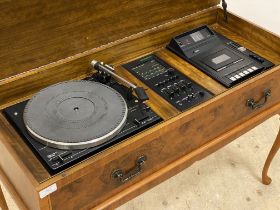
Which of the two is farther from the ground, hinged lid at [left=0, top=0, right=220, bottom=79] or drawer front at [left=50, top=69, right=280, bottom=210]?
hinged lid at [left=0, top=0, right=220, bottom=79]

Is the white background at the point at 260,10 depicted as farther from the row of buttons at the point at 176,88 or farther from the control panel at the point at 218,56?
the row of buttons at the point at 176,88

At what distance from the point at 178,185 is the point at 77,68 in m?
0.85

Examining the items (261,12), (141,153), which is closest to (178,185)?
(141,153)

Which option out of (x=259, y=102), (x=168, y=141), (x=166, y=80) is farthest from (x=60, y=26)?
(x=259, y=102)

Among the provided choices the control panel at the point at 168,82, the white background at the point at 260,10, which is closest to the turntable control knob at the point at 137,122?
the control panel at the point at 168,82

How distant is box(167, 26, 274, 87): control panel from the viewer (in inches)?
52.9

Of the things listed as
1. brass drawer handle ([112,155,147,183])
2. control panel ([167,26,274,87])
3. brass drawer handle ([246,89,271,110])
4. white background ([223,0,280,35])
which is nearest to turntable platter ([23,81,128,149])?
brass drawer handle ([112,155,147,183])

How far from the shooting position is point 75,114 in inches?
43.3

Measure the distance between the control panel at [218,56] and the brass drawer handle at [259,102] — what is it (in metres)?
0.09

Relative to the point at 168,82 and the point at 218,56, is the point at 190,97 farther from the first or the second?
the point at 218,56

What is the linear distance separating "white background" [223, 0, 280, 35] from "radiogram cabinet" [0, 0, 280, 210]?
0.71 metres

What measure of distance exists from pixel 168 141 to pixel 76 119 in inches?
11.5

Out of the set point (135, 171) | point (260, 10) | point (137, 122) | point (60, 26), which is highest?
point (60, 26)

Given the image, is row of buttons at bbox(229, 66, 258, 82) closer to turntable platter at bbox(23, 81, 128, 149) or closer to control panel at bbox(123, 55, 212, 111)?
control panel at bbox(123, 55, 212, 111)
